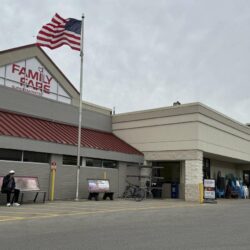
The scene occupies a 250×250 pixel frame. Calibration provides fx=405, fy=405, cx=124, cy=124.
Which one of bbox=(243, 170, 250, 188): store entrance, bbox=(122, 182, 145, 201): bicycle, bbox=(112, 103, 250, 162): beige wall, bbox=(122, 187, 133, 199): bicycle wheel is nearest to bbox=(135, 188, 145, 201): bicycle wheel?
bbox=(122, 182, 145, 201): bicycle

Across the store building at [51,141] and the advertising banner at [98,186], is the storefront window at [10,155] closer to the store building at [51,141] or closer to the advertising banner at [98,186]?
the store building at [51,141]

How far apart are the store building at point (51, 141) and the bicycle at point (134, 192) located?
1.77 ft

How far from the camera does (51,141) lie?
75.8 feet

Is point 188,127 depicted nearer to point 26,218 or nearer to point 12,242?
point 26,218

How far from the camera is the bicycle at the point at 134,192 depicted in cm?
2631

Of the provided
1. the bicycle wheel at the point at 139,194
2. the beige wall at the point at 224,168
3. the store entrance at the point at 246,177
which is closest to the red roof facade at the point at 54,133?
the bicycle wheel at the point at 139,194

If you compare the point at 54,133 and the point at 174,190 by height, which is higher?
the point at 54,133

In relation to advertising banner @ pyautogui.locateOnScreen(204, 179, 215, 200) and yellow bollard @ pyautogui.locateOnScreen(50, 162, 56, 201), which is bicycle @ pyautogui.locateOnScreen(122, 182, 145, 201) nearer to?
advertising banner @ pyautogui.locateOnScreen(204, 179, 215, 200)

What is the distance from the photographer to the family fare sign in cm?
3522

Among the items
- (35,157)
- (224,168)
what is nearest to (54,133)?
(35,157)

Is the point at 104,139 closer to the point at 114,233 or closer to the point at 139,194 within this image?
the point at 139,194

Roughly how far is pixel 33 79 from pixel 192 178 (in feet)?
56.6

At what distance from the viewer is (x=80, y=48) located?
24.4 m

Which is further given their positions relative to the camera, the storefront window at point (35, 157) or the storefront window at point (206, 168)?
the storefront window at point (206, 168)
